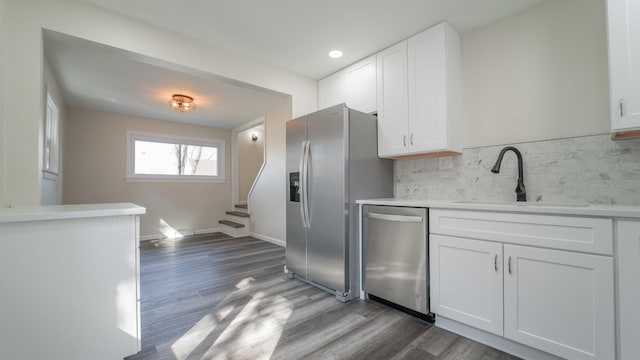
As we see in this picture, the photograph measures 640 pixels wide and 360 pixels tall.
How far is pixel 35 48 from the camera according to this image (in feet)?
5.77

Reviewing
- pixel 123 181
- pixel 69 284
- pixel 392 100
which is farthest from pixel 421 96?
pixel 123 181

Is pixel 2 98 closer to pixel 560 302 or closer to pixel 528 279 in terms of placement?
pixel 528 279

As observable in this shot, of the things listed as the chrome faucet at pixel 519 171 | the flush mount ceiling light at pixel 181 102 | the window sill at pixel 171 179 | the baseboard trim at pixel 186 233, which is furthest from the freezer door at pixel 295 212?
the window sill at pixel 171 179

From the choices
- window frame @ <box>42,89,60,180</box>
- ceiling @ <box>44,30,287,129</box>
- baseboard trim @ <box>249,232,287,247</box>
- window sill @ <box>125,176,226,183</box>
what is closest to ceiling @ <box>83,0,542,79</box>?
ceiling @ <box>44,30,287,129</box>

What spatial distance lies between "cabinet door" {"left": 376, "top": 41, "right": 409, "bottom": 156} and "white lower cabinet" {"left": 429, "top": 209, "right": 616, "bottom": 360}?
90cm

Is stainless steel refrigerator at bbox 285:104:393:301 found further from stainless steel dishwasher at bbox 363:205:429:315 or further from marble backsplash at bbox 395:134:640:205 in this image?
marble backsplash at bbox 395:134:640:205

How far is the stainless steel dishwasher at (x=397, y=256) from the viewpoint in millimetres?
1965

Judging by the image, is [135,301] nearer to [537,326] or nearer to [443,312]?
[443,312]

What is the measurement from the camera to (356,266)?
94.8 inches

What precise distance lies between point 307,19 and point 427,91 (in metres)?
1.22

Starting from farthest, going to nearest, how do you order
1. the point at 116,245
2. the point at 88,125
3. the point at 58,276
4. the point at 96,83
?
the point at 88,125 < the point at 96,83 < the point at 116,245 < the point at 58,276

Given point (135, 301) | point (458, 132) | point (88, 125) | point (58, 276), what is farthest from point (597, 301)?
point (88, 125)

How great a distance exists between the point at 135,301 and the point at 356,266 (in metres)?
1.67

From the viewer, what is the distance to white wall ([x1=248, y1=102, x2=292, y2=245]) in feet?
14.9
